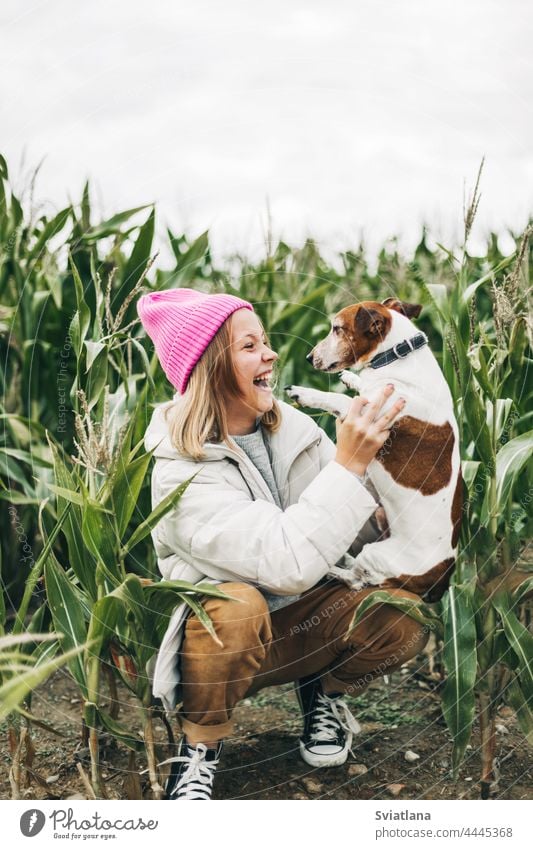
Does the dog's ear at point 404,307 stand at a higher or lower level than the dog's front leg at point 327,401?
higher

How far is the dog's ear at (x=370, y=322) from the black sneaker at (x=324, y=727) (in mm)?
855

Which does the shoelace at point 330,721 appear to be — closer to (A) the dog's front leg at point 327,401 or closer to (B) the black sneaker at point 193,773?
(B) the black sneaker at point 193,773

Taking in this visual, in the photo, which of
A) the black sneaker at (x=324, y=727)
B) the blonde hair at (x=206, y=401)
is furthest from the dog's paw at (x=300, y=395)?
the black sneaker at (x=324, y=727)

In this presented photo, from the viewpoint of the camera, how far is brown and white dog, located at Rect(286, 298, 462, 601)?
1488 mm

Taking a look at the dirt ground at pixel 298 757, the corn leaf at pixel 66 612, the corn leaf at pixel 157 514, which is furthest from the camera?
the dirt ground at pixel 298 757

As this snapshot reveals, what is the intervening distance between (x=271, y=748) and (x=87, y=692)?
56 cm

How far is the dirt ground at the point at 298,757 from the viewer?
5.64 feet

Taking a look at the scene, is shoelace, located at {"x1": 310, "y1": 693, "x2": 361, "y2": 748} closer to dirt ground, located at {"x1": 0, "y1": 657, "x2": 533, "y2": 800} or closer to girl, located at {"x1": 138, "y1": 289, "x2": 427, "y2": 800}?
dirt ground, located at {"x1": 0, "y1": 657, "x2": 533, "y2": 800}

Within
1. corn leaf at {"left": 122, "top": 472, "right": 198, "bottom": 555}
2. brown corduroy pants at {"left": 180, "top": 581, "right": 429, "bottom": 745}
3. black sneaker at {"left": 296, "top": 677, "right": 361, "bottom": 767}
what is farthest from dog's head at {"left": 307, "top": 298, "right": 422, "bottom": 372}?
black sneaker at {"left": 296, "top": 677, "right": 361, "bottom": 767}

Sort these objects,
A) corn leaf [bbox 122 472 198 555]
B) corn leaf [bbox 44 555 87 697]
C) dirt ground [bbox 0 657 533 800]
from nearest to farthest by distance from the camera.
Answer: corn leaf [bbox 122 472 198 555] < corn leaf [bbox 44 555 87 697] < dirt ground [bbox 0 657 533 800]
